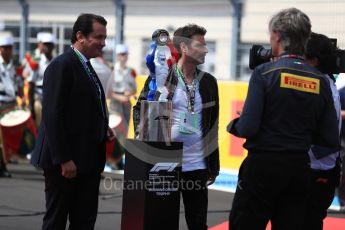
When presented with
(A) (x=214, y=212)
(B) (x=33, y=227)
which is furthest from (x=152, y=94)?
(A) (x=214, y=212)

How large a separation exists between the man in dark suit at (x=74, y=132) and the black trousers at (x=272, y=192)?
1.29m

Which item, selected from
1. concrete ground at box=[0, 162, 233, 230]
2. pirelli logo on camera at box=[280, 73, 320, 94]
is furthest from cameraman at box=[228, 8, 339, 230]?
concrete ground at box=[0, 162, 233, 230]

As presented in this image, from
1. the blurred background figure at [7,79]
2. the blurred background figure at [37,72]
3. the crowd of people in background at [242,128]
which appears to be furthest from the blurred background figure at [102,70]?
the crowd of people in background at [242,128]

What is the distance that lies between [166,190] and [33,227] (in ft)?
8.51

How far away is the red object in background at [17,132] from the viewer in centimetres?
1282

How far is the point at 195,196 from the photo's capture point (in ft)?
21.8

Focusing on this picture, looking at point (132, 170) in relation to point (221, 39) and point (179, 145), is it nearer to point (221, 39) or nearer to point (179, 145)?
point (179, 145)

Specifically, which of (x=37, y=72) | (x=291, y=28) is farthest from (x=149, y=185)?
(x=37, y=72)

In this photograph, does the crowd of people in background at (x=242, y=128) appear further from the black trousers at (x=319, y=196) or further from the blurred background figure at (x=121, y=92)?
the blurred background figure at (x=121, y=92)

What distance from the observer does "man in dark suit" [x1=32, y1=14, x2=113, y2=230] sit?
5812 millimetres

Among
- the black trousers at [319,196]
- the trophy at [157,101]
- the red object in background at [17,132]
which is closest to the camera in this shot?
the black trousers at [319,196]

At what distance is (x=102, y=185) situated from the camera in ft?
39.2

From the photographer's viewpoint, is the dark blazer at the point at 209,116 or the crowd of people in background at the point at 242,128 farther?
the dark blazer at the point at 209,116

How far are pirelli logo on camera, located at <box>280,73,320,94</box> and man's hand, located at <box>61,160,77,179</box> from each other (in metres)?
1.65
